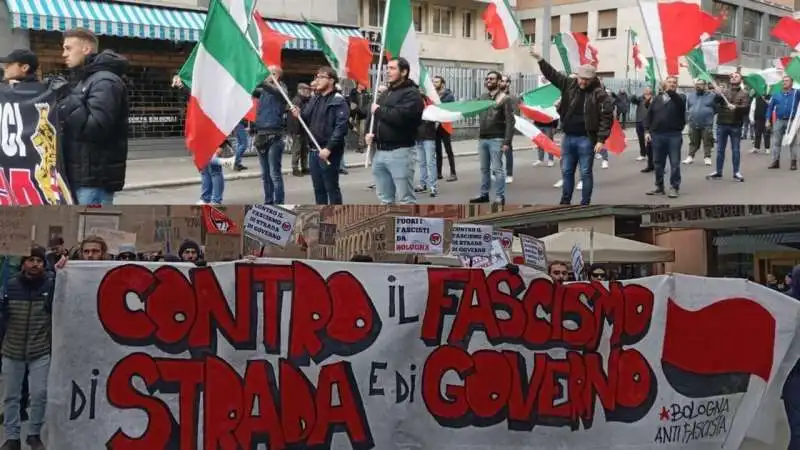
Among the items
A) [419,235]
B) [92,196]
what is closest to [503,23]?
[419,235]

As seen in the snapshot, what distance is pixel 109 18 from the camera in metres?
17.0

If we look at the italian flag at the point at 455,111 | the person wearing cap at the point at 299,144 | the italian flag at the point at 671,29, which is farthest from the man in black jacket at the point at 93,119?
the italian flag at the point at 671,29

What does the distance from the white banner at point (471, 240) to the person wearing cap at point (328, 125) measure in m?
1.24

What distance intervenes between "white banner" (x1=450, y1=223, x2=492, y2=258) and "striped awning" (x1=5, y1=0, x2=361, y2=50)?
10767mm

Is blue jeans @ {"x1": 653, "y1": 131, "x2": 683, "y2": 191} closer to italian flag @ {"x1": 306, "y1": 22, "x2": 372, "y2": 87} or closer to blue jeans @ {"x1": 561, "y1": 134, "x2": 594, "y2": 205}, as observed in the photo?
blue jeans @ {"x1": 561, "y1": 134, "x2": 594, "y2": 205}

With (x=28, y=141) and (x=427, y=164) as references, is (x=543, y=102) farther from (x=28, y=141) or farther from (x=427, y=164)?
(x=28, y=141)

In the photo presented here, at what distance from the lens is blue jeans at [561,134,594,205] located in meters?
8.27

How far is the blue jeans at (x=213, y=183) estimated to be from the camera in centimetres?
883

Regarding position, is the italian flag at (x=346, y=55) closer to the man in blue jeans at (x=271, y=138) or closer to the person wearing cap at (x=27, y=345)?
the man in blue jeans at (x=271, y=138)

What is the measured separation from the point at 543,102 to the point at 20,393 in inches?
317

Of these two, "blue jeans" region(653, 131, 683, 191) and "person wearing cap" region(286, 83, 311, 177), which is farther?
"person wearing cap" region(286, 83, 311, 177)

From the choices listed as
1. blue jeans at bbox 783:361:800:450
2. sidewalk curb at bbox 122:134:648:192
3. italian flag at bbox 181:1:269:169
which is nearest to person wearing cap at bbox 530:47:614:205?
italian flag at bbox 181:1:269:169

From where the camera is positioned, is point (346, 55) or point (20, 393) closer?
point (20, 393)

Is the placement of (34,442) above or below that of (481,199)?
below
